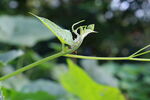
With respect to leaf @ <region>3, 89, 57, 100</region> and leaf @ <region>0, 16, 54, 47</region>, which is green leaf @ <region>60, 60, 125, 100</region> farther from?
leaf @ <region>0, 16, 54, 47</region>

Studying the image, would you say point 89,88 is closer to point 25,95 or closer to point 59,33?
point 25,95

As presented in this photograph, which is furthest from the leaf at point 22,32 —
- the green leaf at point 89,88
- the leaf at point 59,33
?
the leaf at point 59,33

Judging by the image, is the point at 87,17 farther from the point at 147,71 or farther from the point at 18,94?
the point at 18,94

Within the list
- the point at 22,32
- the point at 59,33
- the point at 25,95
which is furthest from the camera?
the point at 22,32

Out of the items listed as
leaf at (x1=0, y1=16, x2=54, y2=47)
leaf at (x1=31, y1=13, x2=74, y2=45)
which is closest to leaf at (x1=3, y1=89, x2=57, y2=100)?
leaf at (x1=31, y1=13, x2=74, y2=45)

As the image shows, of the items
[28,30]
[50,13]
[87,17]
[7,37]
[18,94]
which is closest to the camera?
[18,94]

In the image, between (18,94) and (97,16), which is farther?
(97,16)

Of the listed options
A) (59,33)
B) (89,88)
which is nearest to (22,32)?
(89,88)

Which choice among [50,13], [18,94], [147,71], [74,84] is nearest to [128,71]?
[147,71]
